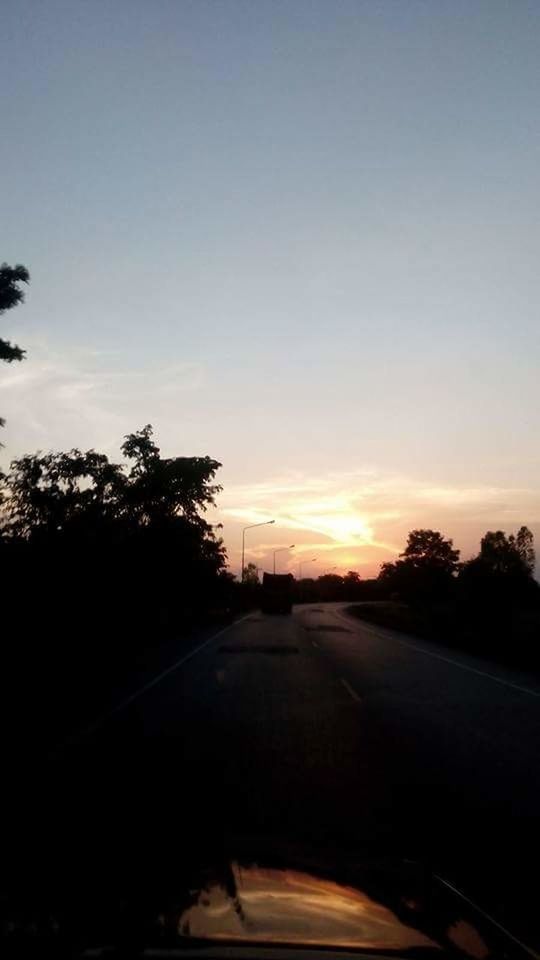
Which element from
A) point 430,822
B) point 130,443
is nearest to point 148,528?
point 130,443

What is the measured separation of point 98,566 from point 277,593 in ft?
140

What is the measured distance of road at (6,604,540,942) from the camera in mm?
6508

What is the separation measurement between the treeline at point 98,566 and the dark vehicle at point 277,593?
856 centimetres

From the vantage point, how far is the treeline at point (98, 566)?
2292 centimetres

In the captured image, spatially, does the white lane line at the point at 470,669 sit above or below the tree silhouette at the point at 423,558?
below

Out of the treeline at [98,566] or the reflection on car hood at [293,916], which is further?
the treeline at [98,566]

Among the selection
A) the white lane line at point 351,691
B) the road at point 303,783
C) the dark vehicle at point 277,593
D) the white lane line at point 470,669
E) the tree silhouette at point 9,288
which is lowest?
the road at point 303,783

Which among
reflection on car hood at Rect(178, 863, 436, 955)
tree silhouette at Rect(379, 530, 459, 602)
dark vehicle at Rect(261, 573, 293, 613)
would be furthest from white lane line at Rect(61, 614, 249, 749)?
tree silhouette at Rect(379, 530, 459, 602)

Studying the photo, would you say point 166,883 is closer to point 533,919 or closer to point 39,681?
point 533,919

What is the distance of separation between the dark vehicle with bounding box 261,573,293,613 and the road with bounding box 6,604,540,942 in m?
55.2

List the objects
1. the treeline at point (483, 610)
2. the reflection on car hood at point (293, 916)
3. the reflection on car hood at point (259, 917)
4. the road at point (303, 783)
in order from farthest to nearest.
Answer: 1. the treeline at point (483, 610)
2. the road at point (303, 783)
3. the reflection on car hood at point (293, 916)
4. the reflection on car hood at point (259, 917)

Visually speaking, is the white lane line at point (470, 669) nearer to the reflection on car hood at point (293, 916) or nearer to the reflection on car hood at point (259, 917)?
the reflection on car hood at point (259, 917)

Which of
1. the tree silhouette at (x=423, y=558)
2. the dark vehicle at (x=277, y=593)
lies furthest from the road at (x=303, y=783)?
the tree silhouette at (x=423, y=558)

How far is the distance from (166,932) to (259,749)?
7.49 meters
